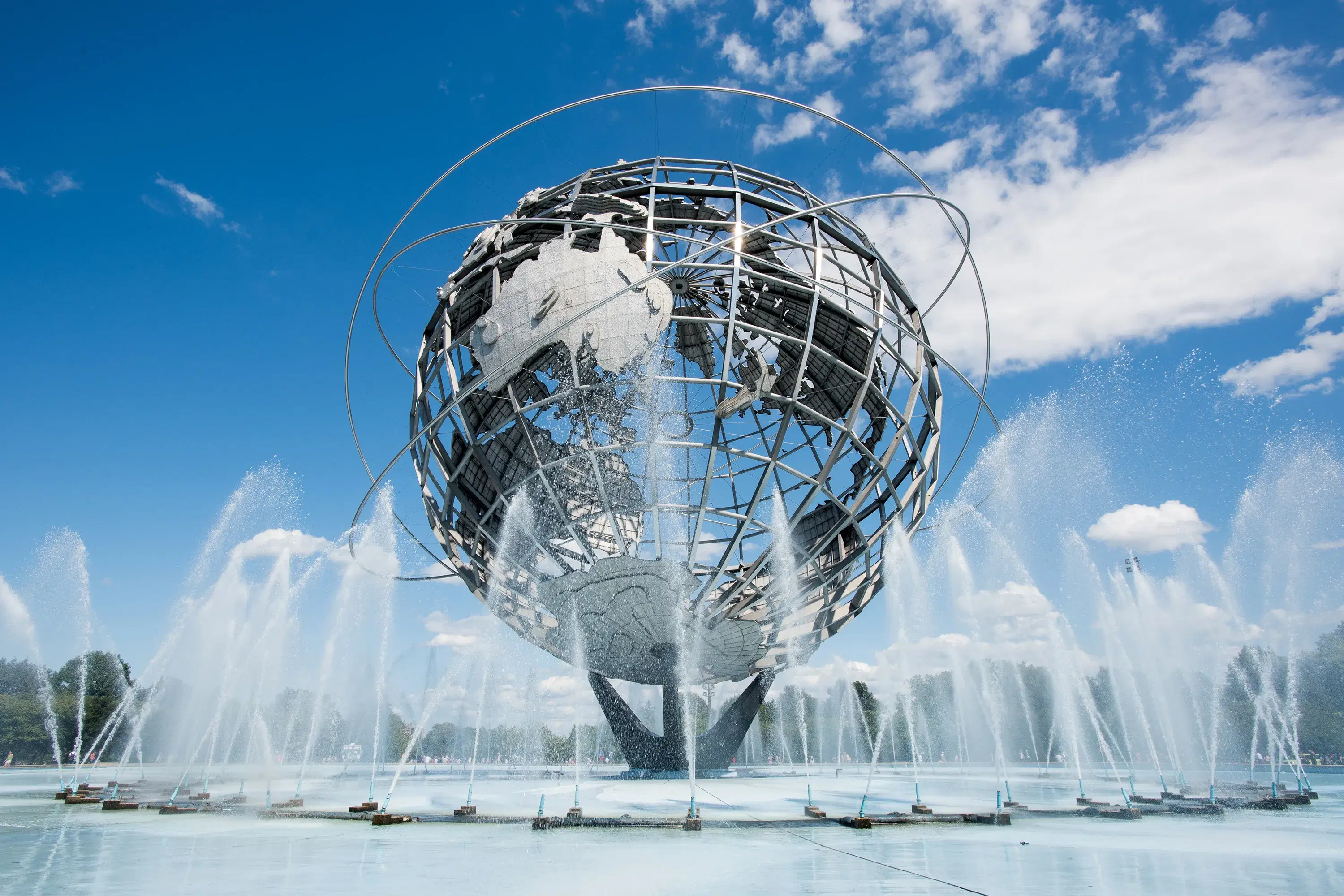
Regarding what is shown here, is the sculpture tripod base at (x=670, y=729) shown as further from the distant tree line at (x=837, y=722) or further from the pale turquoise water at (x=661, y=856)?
the pale turquoise water at (x=661, y=856)

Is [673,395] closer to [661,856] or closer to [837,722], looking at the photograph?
[661,856]

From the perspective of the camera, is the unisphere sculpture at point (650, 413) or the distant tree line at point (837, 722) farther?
the distant tree line at point (837, 722)

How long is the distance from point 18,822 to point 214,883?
290 inches

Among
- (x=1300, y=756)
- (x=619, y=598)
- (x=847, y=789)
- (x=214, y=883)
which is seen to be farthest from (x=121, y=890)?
(x=1300, y=756)

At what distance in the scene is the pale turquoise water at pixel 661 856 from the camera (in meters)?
5.96

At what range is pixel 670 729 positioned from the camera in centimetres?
1934

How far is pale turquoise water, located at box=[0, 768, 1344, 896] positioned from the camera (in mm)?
5961

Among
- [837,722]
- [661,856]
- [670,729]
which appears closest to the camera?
[661,856]

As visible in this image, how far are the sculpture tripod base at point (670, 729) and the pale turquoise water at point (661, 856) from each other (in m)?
6.53

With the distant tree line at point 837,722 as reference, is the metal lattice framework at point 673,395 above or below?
above

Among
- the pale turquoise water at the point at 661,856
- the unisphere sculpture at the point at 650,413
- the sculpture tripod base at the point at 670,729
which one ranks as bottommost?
the pale turquoise water at the point at 661,856

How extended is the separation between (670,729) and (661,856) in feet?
40.3

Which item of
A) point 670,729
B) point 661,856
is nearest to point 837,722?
point 670,729

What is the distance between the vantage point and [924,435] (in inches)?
705
